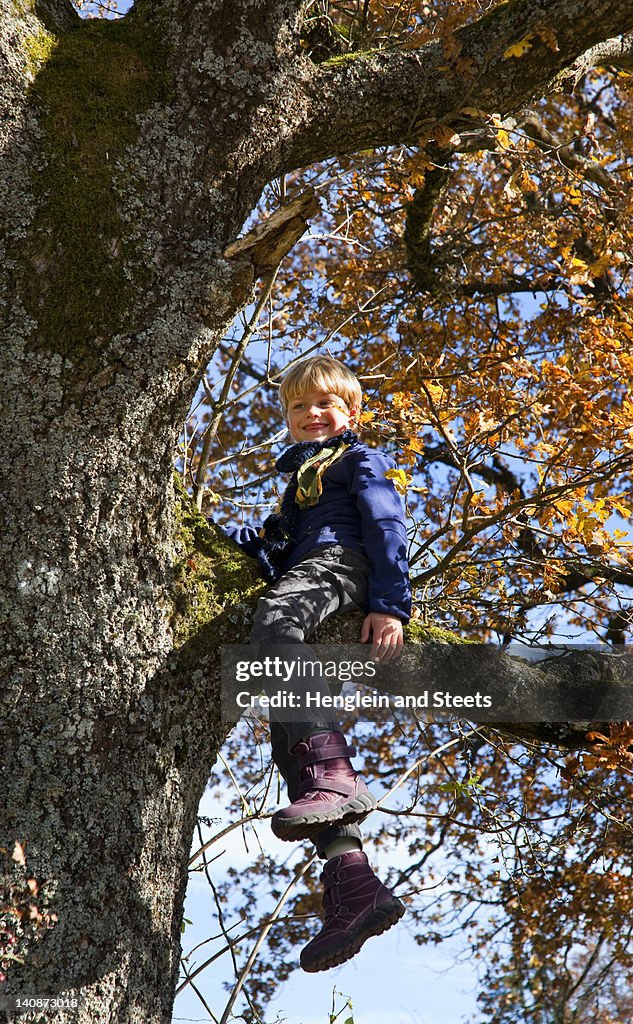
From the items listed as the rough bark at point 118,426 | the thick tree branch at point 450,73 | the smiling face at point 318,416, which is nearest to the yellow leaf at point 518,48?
the thick tree branch at point 450,73

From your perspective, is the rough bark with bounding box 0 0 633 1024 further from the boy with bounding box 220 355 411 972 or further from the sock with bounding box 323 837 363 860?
the sock with bounding box 323 837 363 860

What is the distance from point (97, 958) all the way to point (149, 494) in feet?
4.41

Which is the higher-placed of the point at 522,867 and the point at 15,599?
the point at 15,599

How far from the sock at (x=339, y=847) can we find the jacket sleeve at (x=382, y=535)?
30.4 inches

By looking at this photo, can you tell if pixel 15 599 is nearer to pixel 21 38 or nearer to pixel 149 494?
pixel 149 494

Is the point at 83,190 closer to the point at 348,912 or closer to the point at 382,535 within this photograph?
the point at 382,535

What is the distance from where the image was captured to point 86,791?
238cm

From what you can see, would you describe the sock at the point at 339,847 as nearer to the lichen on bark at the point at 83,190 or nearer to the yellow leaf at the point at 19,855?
the yellow leaf at the point at 19,855

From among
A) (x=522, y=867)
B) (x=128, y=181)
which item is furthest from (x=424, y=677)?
(x=522, y=867)

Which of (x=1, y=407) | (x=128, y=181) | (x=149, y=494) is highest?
(x=128, y=181)

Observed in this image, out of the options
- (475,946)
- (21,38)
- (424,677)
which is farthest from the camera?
(475,946)

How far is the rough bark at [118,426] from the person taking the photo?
92.7 inches

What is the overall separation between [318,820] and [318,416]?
70.8 inches

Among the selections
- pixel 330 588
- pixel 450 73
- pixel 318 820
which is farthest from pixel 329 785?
pixel 450 73
